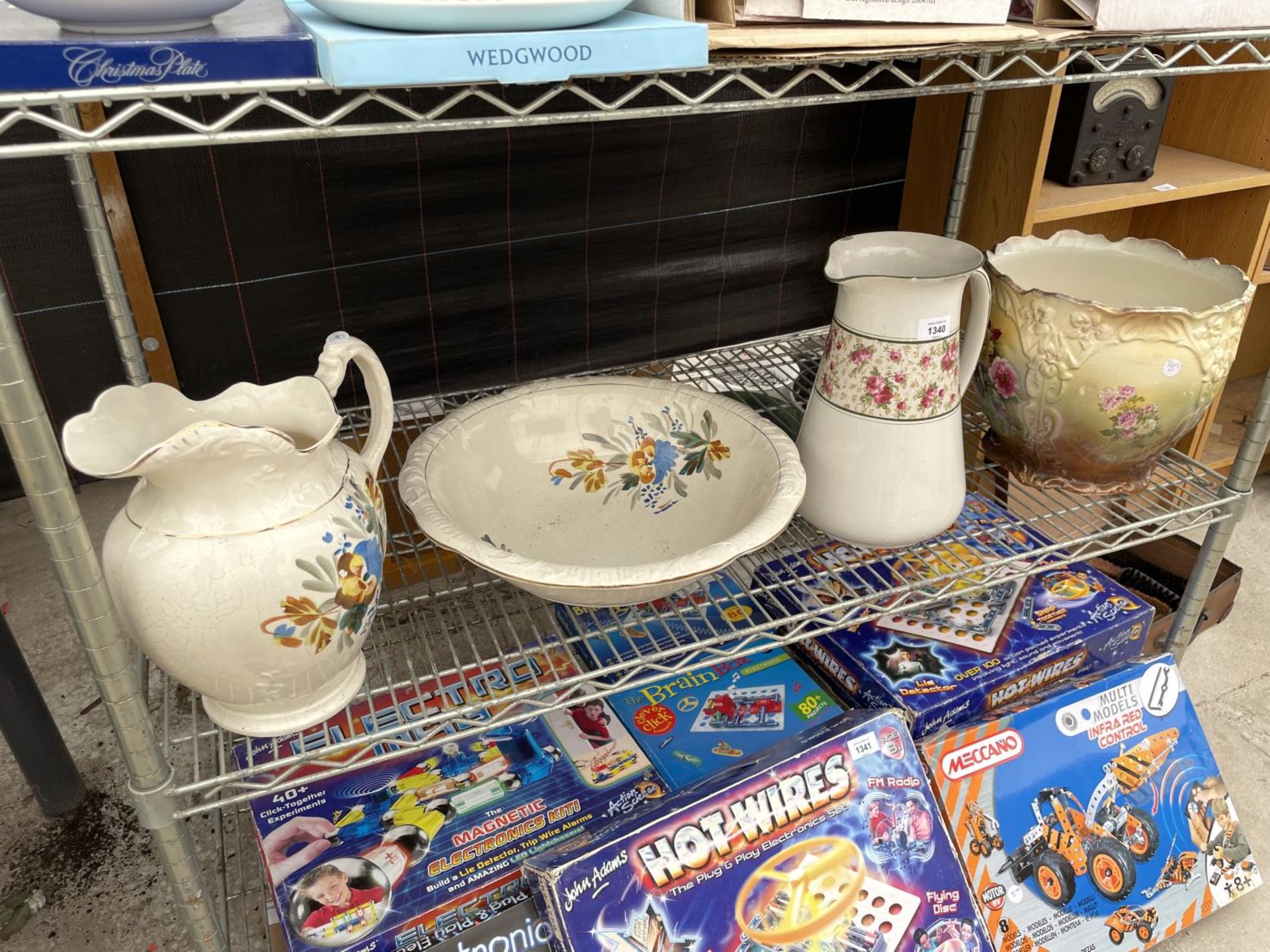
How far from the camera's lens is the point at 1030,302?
94cm

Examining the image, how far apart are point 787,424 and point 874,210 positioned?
1.73 feet

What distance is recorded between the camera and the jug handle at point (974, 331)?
92 cm

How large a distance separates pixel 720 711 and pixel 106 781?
2.69 feet

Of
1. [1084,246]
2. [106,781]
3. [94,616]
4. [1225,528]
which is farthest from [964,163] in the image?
[106,781]

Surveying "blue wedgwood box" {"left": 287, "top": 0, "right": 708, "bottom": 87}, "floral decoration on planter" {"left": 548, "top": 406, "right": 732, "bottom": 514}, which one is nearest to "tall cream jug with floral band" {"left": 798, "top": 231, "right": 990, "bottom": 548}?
"floral decoration on planter" {"left": 548, "top": 406, "right": 732, "bottom": 514}

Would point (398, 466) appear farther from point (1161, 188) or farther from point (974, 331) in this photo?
point (1161, 188)

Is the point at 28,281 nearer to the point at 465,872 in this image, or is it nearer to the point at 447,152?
the point at 447,152

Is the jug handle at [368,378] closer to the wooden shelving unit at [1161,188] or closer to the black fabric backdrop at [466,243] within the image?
the black fabric backdrop at [466,243]

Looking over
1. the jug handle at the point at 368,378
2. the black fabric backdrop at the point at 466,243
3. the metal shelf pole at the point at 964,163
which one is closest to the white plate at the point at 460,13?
the jug handle at the point at 368,378

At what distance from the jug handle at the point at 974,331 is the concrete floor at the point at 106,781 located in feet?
2.30

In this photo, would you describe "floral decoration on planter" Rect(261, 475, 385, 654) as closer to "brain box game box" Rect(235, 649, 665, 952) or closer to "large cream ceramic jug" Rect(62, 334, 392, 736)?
"large cream ceramic jug" Rect(62, 334, 392, 736)

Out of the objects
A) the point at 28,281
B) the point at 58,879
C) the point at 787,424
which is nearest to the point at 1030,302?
the point at 787,424

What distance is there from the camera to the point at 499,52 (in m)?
0.57

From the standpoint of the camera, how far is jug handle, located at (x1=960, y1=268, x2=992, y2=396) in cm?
92
